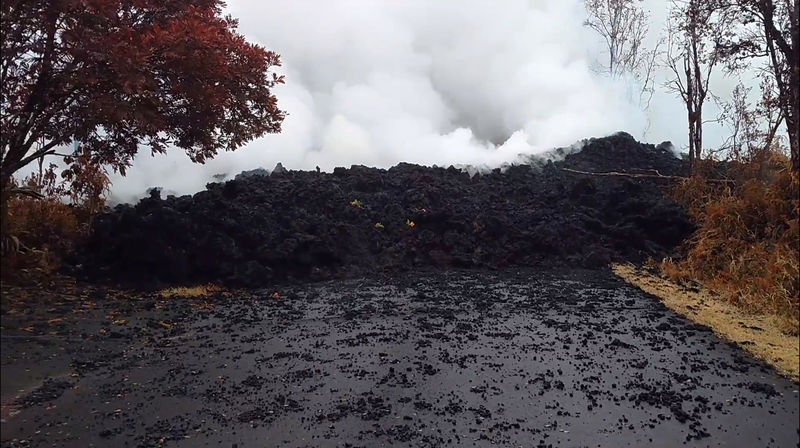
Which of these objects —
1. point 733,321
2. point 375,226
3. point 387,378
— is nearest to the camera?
point 387,378

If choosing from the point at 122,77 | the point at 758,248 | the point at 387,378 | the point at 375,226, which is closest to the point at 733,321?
the point at 758,248

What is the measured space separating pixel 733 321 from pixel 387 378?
2876 millimetres

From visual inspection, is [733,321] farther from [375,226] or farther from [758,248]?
[375,226]

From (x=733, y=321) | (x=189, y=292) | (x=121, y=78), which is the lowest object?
(x=189, y=292)

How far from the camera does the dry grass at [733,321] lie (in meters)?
2.47

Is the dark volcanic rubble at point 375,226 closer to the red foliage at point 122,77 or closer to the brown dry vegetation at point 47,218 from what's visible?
the brown dry vegetation at point 47,218

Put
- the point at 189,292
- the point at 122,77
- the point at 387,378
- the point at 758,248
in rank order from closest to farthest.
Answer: the point at 758,248 → the point at 122,77 → the point at 387,378 → the point at 189,292

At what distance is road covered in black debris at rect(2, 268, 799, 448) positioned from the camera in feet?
11.4

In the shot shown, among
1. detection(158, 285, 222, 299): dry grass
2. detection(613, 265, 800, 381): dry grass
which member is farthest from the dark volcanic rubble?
detection(613, 265, 800, 381): dry grass

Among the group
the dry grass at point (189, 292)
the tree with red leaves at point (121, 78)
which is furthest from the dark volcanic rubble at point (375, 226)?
the tree with red leaves at point (121, 78)

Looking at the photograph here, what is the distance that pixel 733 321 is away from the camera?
4816mm

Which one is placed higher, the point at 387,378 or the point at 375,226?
the point at 375,226

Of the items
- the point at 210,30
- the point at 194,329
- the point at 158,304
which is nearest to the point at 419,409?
the point at 194,329

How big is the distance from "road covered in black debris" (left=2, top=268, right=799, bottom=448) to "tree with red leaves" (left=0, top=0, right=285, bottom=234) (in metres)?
1.27
